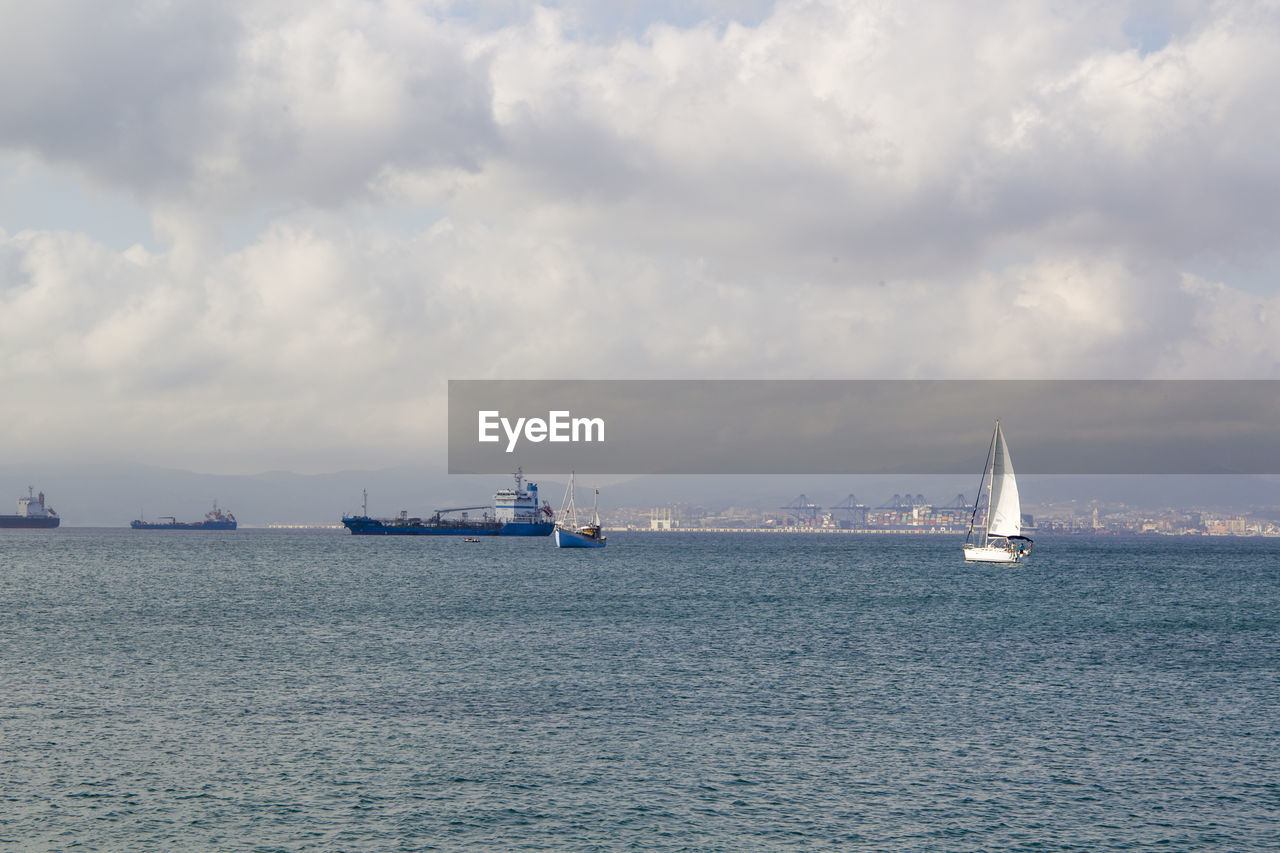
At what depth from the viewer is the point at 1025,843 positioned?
98.6ft

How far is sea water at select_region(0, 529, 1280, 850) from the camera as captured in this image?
31.2 metres

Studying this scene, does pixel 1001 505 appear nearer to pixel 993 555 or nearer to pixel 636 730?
pixel 993 555

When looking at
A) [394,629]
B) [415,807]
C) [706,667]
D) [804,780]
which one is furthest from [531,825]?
[394,629]

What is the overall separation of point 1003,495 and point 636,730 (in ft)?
432

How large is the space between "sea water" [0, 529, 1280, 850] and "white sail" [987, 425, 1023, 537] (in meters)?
68.2

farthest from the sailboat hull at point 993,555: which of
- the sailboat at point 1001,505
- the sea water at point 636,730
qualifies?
the sea water at point 636,730

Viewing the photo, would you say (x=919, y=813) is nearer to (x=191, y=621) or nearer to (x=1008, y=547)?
(x=191, y=621)

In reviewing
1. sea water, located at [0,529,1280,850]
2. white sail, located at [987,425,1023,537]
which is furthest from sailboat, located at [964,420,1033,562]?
sea water, located at [0,529,1280,850]

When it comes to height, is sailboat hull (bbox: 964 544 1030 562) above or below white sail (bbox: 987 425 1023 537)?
below

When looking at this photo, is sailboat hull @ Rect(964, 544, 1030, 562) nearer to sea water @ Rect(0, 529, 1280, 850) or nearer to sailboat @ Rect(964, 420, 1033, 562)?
sailboat @ Rect(964, 420, 1033, 562)

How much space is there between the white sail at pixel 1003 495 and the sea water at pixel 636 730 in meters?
68.2

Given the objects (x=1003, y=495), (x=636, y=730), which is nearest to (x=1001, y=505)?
(x=1003, y=495)

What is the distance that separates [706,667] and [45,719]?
32.4m

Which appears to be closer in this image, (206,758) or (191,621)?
(206,758)
